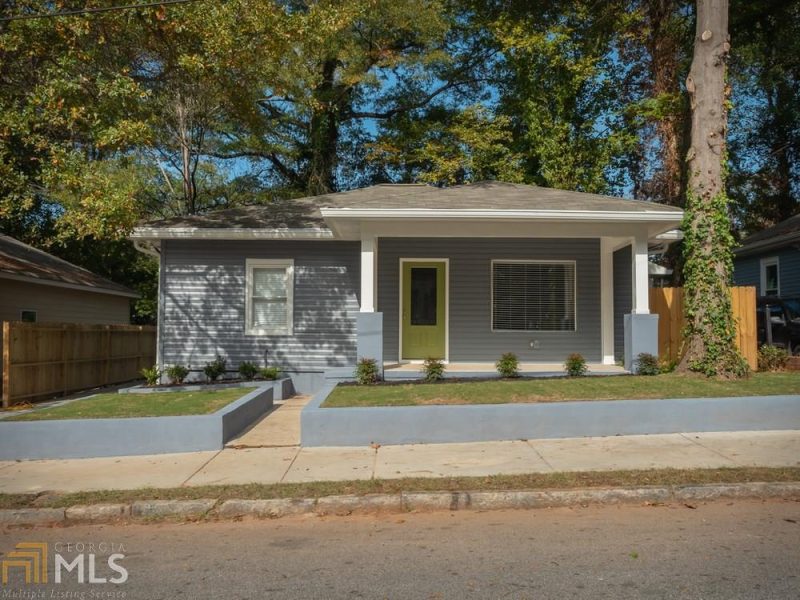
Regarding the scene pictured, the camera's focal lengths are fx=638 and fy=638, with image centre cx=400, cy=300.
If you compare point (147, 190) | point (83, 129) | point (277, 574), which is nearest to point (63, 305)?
point (147, 190)

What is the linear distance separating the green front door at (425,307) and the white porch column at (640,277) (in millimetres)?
4047

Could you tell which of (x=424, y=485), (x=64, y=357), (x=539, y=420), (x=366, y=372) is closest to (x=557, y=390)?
(x=539, y=420)

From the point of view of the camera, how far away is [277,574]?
438 cm

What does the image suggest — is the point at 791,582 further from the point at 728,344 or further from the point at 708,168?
the point at 708,168

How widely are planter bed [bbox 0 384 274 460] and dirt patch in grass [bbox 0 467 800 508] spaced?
1.73 metres

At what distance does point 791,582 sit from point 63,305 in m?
19.7

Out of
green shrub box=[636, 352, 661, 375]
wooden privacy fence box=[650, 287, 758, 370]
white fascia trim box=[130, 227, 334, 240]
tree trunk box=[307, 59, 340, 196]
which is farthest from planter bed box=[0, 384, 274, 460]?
tree trunk box=[307, 59, 340, 196]

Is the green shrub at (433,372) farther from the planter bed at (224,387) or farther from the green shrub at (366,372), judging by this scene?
the planter bed at (224,387)

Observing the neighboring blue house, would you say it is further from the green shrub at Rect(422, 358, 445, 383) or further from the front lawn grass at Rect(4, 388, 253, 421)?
the front lawn grass at Rect(4, 388, 253, 421)

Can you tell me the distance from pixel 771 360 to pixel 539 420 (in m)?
6.37

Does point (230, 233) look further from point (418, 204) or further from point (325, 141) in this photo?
point (325, 141)

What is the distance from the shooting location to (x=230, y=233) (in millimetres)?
13211

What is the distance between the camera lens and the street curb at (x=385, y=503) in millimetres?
5770

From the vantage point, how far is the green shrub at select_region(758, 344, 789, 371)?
39.6ft
